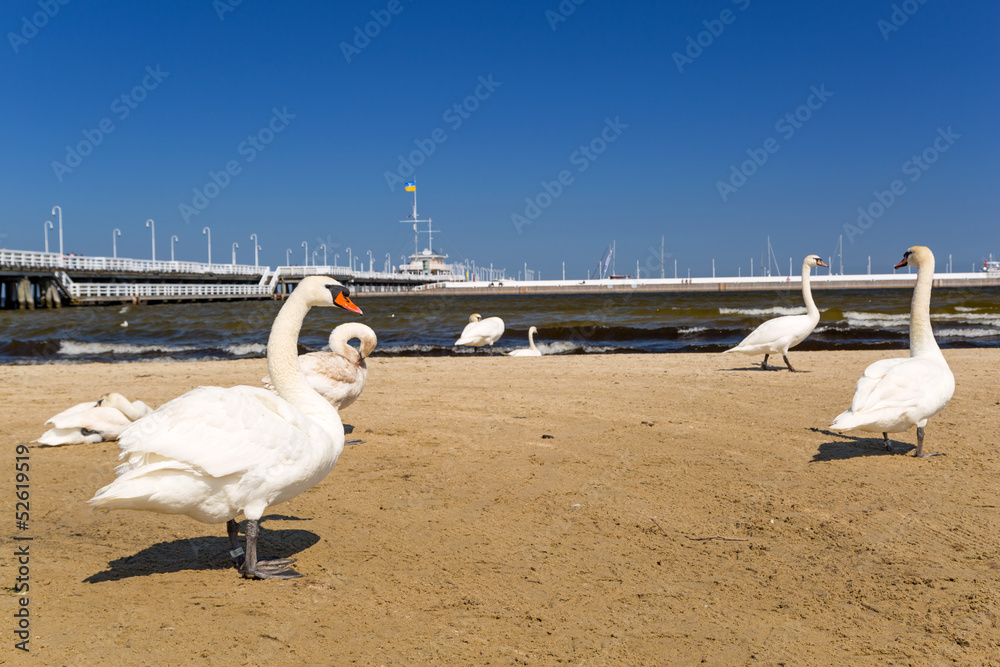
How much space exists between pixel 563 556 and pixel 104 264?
62857mm

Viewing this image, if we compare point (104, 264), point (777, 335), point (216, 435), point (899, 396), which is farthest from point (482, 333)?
point (104, 264)

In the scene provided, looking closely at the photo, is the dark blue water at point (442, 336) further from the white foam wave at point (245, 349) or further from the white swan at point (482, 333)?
the white swan at point (482, 333)

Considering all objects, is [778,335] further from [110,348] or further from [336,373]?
[110,348]

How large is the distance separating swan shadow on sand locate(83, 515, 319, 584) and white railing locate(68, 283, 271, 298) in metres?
52.6

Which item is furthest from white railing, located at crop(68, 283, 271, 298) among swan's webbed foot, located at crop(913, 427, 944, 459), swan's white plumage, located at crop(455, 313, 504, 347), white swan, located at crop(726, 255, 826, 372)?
swan's webbed foot, located at crop(913, 427, 944, 459)

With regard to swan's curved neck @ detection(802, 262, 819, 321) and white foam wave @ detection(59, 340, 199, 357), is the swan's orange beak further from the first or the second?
white foam wave @ detection(59, 340, 199, 357)

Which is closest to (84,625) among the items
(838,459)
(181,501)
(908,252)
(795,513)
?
(181,501)

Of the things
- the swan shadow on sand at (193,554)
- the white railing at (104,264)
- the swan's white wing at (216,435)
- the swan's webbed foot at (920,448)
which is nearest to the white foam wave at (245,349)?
the swan shadow on sand at (193,554)

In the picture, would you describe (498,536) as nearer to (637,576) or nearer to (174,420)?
(637,576)

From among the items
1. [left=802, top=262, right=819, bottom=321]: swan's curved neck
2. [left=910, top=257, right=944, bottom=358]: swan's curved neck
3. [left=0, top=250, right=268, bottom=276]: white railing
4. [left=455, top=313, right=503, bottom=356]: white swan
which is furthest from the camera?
[left=0, top=250, right=268, bottom=276]: white railing

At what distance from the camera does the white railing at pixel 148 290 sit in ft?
162

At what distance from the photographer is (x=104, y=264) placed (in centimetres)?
5716

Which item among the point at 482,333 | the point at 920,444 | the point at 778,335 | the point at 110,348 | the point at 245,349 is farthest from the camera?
the point at 110,348

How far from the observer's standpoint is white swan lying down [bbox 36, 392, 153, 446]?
20.6 feet
